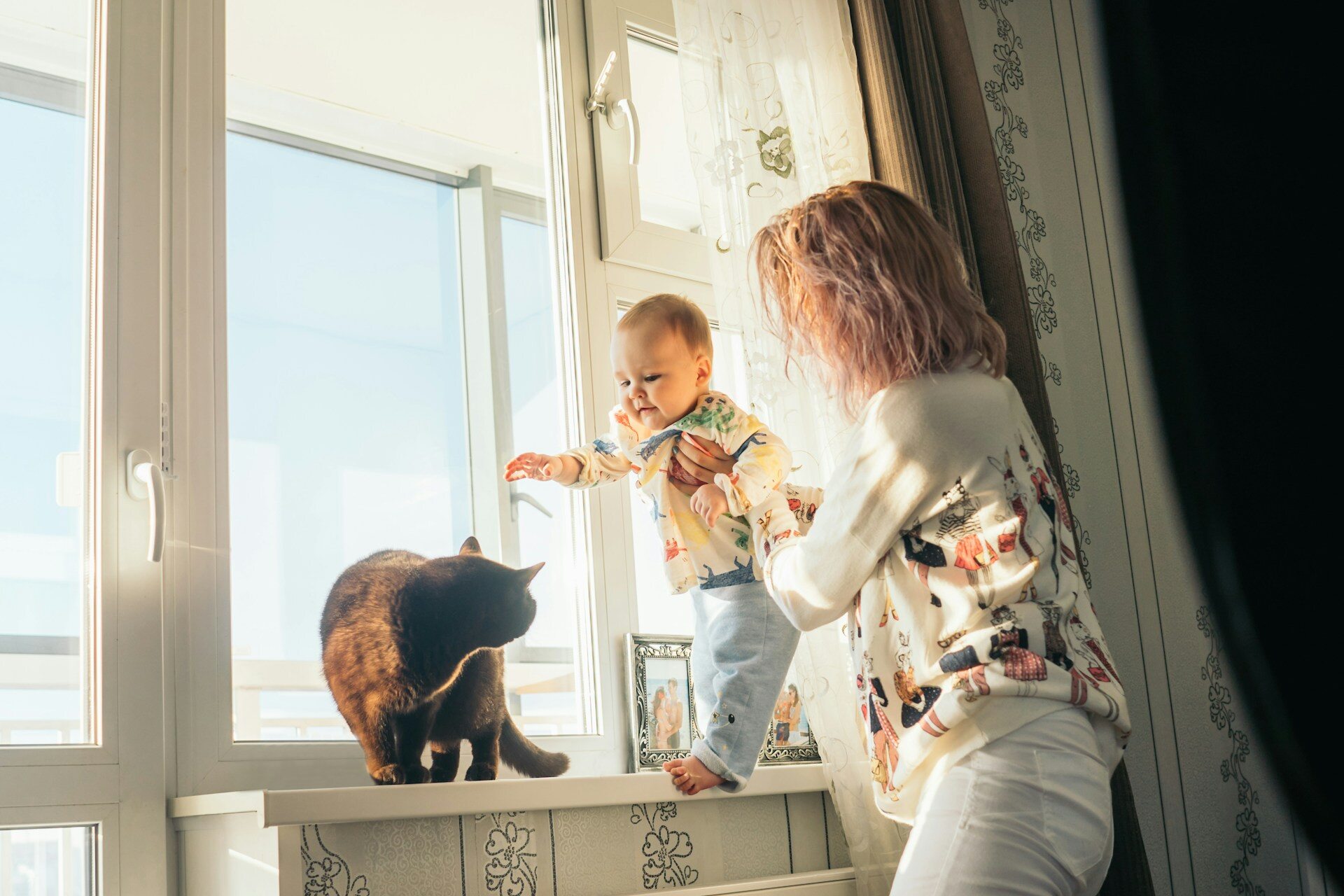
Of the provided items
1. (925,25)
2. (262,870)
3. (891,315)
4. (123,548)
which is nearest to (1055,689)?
(891,315)

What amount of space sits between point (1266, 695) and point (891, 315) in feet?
3.37

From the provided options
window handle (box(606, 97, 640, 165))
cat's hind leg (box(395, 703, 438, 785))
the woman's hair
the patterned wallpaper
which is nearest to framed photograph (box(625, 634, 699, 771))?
the patterned wallpaper

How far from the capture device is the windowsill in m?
1.19

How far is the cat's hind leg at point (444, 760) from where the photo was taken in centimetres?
143

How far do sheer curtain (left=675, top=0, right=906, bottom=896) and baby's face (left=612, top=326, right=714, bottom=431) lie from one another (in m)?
0.25

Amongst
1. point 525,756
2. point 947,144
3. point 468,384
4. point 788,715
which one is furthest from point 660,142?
point 525,756

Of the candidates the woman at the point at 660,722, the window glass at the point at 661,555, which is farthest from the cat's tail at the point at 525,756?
the window glass at the point at 661,555

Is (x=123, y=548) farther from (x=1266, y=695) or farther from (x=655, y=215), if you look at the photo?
(x=1266, y=695)

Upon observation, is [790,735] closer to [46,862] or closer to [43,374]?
[46,862]

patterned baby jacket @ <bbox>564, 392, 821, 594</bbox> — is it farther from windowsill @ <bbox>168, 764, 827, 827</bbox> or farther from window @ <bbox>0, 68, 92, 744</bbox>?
window @ <bbox>0, 68, 92, 744</bbox>

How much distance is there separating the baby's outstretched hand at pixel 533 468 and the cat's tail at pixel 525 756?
35cm

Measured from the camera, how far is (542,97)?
2.12 m

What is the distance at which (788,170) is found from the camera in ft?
6.73

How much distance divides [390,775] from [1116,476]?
183cm
